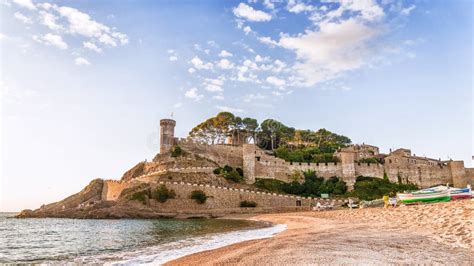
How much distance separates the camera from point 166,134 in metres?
56.1

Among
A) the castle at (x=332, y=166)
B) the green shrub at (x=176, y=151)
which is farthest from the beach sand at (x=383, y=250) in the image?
the green shrub at (x=176, y=151)

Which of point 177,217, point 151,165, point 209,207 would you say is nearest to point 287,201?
point 209,207

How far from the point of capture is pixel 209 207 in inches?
1612

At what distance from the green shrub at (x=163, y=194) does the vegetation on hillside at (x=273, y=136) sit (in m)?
22.4

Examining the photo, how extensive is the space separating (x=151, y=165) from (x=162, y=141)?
15.6ft

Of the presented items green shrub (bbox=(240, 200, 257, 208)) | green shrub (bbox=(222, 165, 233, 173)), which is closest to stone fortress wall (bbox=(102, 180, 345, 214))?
green shrub (bbox=(240, 200, 257, 208))

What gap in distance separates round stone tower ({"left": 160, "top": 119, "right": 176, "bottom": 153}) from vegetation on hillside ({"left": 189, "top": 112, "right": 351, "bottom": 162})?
742 cm

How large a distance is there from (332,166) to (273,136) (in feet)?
55.3

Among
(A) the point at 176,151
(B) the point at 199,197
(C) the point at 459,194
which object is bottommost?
(B) the point at 199,197

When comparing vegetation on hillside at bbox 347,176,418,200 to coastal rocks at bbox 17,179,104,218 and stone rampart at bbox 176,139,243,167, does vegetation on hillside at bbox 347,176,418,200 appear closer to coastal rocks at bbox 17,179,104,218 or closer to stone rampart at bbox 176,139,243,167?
stone rampart at bbox 176,139,243,167

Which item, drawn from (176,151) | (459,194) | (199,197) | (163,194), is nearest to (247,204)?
(199,197)

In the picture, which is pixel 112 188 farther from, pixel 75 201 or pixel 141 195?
pixel 141 195

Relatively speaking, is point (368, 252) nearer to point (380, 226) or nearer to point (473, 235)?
Answer: point (473, 235)

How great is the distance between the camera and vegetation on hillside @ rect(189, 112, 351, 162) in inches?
2295
